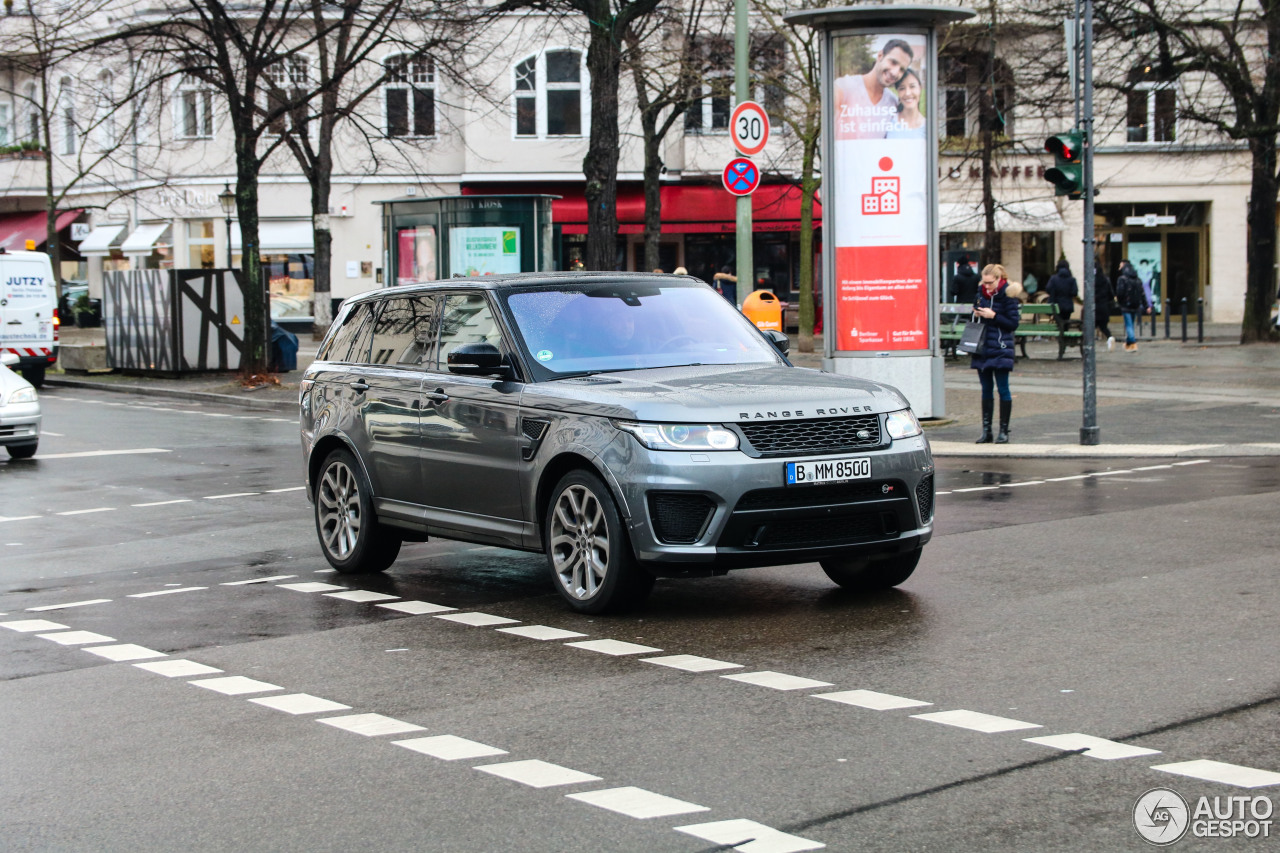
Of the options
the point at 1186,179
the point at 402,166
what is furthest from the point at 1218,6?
the point at 402,166

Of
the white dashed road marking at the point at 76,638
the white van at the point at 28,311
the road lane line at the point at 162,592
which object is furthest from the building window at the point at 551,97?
the white dashed road marking at the point at 76,638

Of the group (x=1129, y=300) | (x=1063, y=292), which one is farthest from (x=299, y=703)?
(x=1129, y=300)

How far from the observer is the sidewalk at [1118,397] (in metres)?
16.6

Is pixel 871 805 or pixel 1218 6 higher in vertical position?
pixel 1218 6

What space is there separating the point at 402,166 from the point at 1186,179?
21.6 meters

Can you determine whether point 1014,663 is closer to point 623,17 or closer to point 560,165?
point 623,17

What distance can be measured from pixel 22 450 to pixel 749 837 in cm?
1573

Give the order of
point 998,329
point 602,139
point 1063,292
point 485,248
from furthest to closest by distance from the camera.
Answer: point 1063,292 → point 485,248 → point 602,139 → point 998,329

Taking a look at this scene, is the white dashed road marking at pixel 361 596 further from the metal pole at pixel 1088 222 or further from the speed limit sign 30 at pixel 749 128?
the speed limit sign 30 at pixel 749 128

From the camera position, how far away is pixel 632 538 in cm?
799

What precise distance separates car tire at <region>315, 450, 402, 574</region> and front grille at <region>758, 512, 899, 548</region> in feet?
10.0

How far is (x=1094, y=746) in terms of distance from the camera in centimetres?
552

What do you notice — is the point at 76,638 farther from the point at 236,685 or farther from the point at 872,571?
the point at 872,571

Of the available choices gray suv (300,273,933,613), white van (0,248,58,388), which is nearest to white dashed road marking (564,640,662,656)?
gray suv (300,273,933,613)
